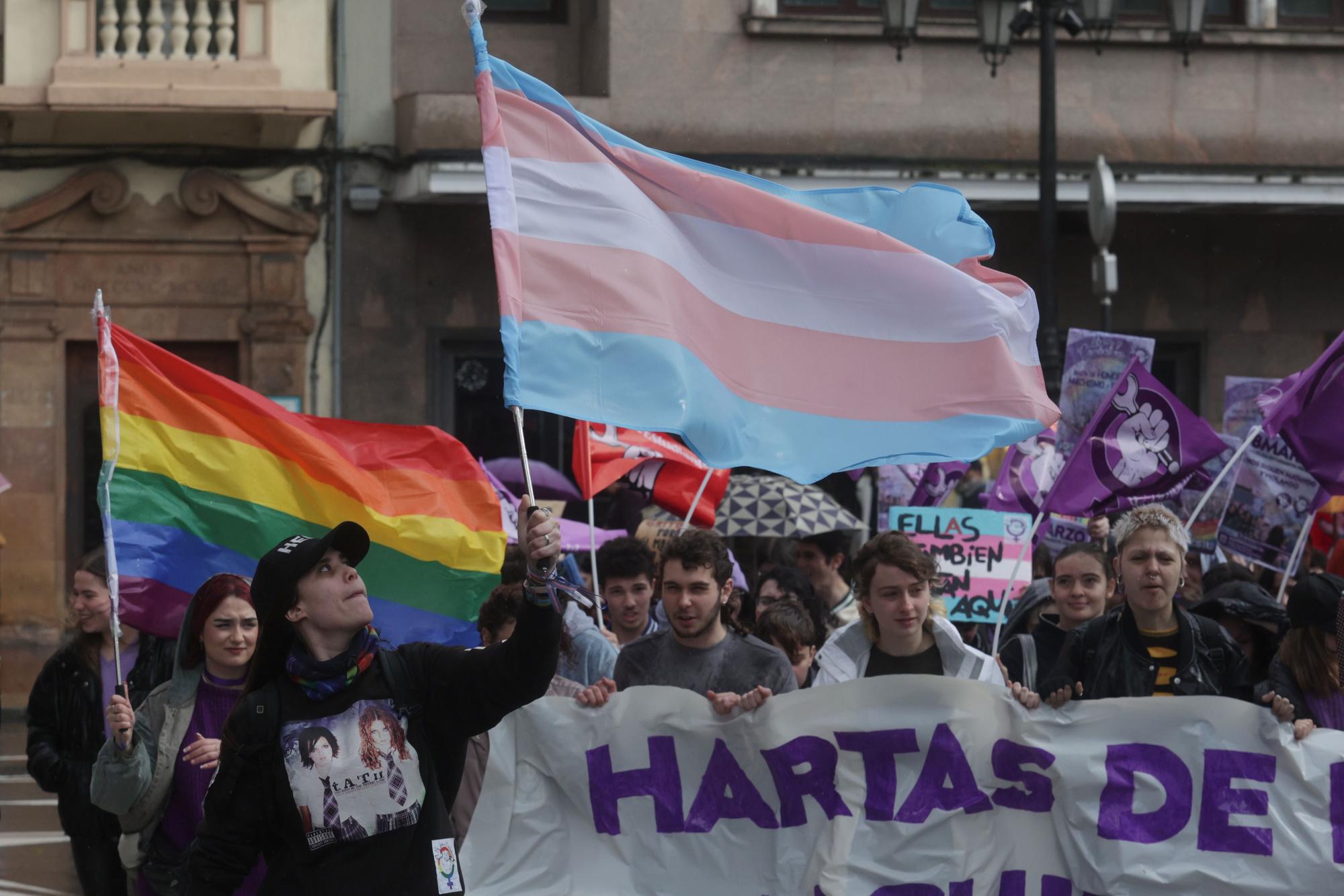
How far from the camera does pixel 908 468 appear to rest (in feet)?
38.7

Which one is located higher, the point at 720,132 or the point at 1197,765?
the point at 720,132

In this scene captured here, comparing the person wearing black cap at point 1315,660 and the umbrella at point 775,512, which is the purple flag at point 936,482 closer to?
the umbrella at point 775,512

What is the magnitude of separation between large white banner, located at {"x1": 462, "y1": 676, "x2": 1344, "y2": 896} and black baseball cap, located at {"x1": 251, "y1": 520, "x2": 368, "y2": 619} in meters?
1.99

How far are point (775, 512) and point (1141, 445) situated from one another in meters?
3.33

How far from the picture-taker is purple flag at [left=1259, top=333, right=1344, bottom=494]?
25.5ft

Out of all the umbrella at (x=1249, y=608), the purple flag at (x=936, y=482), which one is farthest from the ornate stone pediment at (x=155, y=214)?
the umbrella at (x=1249, y=608)

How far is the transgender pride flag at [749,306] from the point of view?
5602 mm

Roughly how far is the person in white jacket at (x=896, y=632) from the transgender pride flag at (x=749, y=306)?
36 centimetres

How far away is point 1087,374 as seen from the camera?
33.9 feet

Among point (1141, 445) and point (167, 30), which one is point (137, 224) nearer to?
point (167, 30)

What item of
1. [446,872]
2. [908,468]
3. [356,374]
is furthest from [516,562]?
[356,374]

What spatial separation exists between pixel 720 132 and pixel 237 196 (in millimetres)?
4053

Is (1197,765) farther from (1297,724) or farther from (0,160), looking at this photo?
(0,160)

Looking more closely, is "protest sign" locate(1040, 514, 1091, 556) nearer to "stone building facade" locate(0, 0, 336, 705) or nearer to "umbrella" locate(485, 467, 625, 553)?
"umbrella" locate(485, 467, 625, 553)
